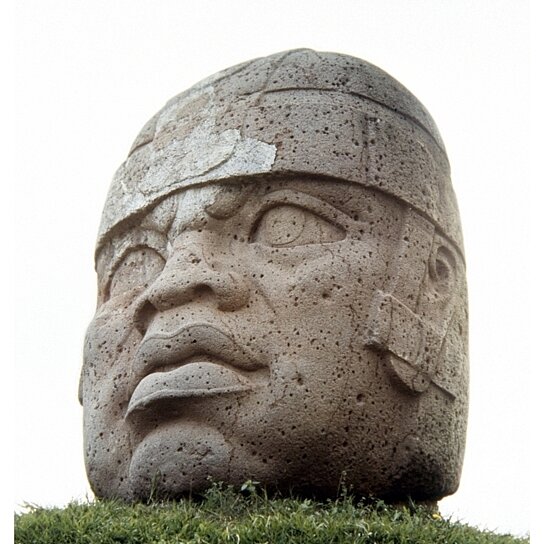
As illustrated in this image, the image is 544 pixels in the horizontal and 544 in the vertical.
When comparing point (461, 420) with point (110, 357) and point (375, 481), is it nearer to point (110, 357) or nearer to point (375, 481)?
point (375, 481)

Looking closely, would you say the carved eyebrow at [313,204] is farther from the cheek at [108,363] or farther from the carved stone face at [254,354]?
the cheek at [108,363]

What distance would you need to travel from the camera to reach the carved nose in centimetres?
632

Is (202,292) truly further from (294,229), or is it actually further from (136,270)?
(136,270)

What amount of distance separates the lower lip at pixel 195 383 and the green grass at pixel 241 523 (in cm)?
57

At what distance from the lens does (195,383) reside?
6062 millimetres

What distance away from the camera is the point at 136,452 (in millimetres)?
6340

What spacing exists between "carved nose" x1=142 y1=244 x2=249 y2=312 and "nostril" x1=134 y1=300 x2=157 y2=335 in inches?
5.3

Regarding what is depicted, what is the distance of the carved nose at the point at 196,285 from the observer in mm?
6316

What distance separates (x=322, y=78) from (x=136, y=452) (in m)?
2.91

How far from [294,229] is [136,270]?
51.5 inches

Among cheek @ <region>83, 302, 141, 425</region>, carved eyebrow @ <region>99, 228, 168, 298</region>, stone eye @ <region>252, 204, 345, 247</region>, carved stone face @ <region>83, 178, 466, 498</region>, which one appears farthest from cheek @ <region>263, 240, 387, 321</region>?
cheek @ <region>83, 302, 141, 425</region>

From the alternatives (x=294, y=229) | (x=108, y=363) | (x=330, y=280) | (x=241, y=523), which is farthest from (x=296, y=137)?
(x=241, y=523)

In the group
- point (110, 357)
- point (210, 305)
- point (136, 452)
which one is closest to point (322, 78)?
point (210, 305)

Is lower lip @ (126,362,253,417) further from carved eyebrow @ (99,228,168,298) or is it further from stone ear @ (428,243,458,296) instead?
stone ear @ (428,243,458,296)
